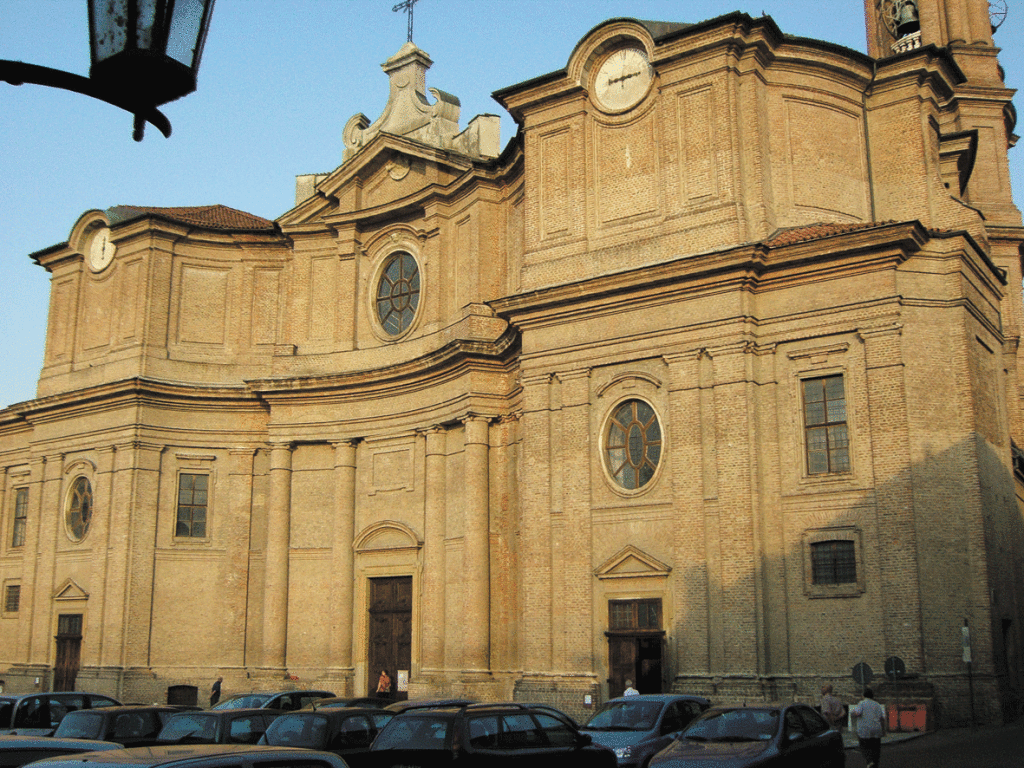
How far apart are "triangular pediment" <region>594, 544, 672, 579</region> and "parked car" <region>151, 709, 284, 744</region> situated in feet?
34.1

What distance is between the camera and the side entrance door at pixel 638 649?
23.7 m

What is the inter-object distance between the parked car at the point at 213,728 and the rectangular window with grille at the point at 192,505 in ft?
63.4

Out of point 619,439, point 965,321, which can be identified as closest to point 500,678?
point 619,439

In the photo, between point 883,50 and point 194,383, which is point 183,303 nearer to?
point 194,383

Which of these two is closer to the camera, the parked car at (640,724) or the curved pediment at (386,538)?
the parked car at (640,724)

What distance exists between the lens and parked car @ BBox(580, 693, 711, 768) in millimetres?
14711

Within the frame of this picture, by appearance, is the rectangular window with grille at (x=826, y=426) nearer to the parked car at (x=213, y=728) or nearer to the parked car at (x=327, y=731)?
the parked car at (x=327, y=731)

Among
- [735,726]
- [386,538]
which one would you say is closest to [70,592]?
[386,538]

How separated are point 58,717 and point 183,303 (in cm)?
1919

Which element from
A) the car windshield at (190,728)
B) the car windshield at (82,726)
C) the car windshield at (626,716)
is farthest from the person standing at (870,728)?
the car windshield at (82,726)

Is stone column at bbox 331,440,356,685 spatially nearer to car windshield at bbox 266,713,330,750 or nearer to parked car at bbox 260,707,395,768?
parked car at bbox 260,707,395,768

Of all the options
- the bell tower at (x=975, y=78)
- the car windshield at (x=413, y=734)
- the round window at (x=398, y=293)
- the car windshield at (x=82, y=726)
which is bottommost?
the car windshield at (x=82, y=726)

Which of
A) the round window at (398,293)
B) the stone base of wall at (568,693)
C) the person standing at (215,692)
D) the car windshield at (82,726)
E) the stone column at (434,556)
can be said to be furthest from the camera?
the round window at (398,293)

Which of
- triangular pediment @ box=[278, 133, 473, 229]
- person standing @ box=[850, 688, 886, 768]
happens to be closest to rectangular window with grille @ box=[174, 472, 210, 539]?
triangular pediment @ box=[278, 133, 473, 229]
